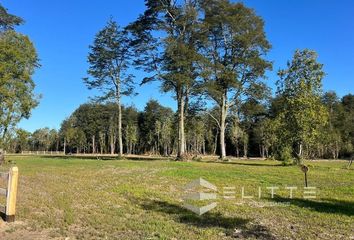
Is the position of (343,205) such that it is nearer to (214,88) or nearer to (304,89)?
(304,89)

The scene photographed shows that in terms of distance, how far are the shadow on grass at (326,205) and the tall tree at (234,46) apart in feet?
86.4

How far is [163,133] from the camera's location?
8394 centimetres

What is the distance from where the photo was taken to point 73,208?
1005cm

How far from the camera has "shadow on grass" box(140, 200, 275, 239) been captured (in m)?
7.39

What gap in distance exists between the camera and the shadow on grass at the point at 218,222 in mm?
7391

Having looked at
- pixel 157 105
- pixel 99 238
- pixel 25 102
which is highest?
pixel 157 105

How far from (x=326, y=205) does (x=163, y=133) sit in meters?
73.8

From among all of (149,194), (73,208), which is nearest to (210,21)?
(149,194)

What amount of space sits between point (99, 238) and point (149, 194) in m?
5.46

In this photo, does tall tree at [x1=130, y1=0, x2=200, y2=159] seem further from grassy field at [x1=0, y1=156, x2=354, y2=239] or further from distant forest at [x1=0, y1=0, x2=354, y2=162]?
grassy field at [x1=0, y1=156, x2=354, y2=239]

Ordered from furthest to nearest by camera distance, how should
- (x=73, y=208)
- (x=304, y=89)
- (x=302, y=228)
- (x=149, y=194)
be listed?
(x=304, y=89) → (x=149, y=194) → (x=73, y=208) → (x=302, y=228)

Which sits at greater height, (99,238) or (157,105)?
(157,105)

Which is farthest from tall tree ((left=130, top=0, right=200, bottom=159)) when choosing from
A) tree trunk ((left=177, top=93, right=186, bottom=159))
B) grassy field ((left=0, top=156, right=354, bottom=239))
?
grassy field ((left=0, top=156, right=354, bottom=239))

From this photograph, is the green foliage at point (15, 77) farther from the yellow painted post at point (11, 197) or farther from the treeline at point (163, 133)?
the treeline at point (163, 133)
